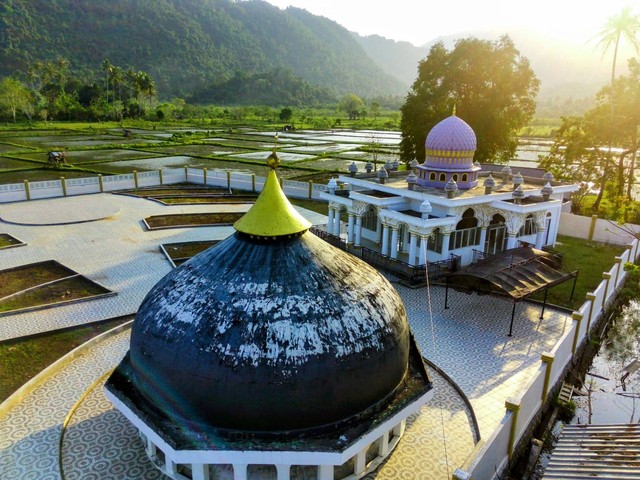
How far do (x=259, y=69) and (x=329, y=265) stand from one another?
6734 inches

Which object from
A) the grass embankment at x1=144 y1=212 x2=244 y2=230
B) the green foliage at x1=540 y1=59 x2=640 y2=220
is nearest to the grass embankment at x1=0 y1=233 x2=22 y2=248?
the grass embankment at x1=144 y1=212 x2=244 y2=230

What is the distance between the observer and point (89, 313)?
614 inches

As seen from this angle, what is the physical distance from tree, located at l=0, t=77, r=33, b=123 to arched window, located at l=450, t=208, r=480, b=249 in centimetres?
7500

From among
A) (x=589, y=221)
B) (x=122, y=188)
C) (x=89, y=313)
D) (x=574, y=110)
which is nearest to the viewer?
(x=89, y=313)

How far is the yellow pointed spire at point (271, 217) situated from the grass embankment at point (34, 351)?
7.71 meters

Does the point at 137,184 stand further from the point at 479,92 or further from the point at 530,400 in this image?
the point at 530,400

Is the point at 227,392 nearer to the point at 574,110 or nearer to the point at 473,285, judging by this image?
the point at 473,285

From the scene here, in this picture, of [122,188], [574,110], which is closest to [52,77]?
[122,188]

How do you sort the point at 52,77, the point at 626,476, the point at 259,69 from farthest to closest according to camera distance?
1. the point at 259,69
2. the point at 52,77
3. the point at 626,476

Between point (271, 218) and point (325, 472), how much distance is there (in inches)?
172

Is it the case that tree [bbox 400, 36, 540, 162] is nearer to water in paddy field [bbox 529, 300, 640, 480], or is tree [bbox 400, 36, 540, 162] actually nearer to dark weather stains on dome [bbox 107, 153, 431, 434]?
water in paddy field [bbox 529, 300, 640, 480]

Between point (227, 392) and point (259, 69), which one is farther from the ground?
point (259, 69)

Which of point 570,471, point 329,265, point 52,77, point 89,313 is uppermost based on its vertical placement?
point 52,77

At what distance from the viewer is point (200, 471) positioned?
26.1 feet
